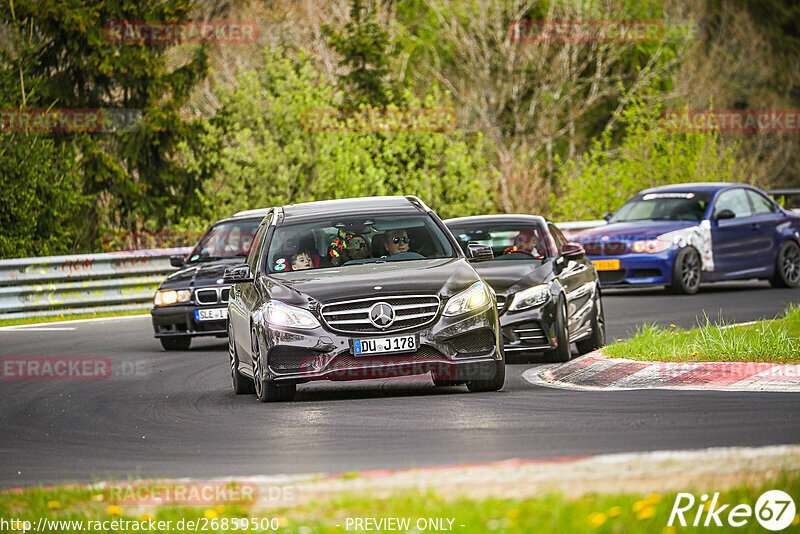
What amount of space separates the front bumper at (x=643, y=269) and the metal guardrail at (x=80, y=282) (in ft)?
25.6

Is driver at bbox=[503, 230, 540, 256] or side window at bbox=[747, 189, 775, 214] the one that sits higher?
driver at bbox=[503, 230, 540, 256]

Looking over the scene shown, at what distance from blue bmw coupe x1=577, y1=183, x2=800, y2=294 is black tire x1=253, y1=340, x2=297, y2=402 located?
38.0 feet

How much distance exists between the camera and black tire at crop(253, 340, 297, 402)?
1162 cm

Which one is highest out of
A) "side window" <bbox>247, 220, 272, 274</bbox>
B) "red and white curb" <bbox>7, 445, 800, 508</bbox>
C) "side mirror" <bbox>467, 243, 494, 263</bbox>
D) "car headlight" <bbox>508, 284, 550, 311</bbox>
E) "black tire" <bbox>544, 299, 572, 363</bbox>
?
"side window" <bbox>247, 220, 272, 274</bbox>

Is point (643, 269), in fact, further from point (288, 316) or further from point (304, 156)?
point (304, 156)

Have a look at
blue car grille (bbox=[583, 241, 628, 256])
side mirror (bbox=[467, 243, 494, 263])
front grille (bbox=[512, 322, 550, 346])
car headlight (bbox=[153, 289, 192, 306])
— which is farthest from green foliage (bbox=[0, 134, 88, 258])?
side mirror (bbox=[467, 243, 494, 263])

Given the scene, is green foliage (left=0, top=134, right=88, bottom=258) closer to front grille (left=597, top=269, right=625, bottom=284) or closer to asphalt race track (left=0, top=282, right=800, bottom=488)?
front grille (left=597, top=269, right=625, bottom=284)

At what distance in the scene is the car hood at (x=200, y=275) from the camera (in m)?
18.0

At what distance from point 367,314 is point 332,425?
1.31 meters

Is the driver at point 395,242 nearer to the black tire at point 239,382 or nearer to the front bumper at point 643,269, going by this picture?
the black tire at point 239,382

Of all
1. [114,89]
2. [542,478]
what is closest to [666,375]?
[542,478]

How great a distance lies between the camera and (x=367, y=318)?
1115cm

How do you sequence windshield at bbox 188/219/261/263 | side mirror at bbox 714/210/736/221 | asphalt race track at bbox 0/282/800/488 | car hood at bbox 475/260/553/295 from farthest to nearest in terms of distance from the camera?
side mirror at bbox 714/210/736/221 < windshield at bbox 188/219/261/263 < car hood at bbox 475/260/553/295 < asphalt race track at bbox 0/282/800/488

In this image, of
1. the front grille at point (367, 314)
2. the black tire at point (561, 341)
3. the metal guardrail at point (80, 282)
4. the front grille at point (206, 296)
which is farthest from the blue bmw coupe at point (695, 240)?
the front grille at point (367, 314)
